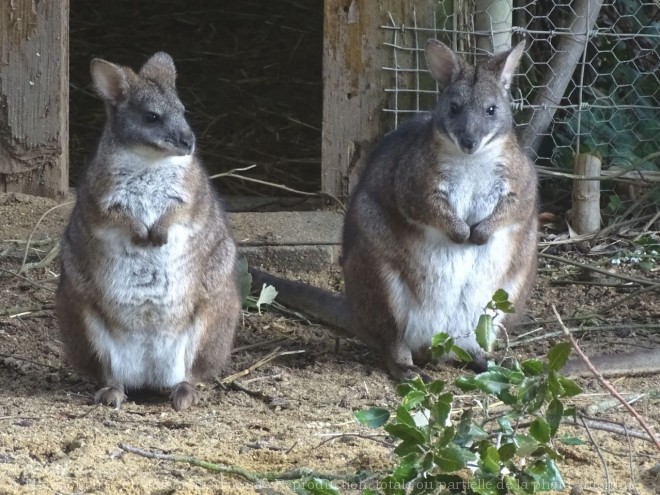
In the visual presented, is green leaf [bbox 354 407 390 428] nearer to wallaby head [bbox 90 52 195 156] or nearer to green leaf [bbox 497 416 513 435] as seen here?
green leaf [bbox 497 416 513 435]

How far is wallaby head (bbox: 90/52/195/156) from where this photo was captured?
17.0ft

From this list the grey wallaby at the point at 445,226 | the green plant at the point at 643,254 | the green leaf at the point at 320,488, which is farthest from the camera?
the green plant at the point at 643,254

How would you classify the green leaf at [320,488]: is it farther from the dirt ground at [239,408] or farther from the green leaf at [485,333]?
the green leaf at [485,333]

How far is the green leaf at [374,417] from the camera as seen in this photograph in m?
3.68

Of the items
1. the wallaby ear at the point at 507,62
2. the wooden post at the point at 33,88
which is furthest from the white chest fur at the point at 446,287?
the wooden post at the point at 33,88

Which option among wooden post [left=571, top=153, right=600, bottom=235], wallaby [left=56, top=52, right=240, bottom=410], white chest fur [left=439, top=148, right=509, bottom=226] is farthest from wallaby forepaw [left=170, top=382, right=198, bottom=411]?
wooden post [left=571, top=153, right=600, bottom=235]

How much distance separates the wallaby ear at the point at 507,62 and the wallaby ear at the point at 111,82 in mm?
1679

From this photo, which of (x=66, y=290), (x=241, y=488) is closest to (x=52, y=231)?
(x=66, y=290)

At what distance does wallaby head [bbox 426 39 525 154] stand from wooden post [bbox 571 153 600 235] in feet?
5.51

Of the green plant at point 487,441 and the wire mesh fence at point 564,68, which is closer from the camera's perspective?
the green plant at point 487,441

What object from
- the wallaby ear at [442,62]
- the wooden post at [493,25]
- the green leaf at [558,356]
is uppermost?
the wooden post at [493,25]

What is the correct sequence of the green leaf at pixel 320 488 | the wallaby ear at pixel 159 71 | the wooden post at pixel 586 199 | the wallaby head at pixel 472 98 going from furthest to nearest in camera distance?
1. the wooden post at pixel 586 199
2. the wallaby head at pixel 472 98
3. the wallaby ear at pixel 159 71
4. the green leaf at pixel 320 488

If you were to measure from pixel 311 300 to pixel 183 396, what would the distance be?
134cm

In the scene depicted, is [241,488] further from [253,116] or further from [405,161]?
[253,116]
